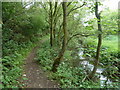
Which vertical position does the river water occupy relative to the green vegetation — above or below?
below

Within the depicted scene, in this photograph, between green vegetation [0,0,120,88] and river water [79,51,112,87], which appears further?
river water [79,51,112,87]

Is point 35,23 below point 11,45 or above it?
above

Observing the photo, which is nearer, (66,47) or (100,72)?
(66,47)

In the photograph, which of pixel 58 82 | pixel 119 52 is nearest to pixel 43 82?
pixel 58 82

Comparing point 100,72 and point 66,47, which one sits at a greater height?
point 66,47

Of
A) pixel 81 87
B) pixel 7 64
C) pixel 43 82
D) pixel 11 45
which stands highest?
pixel 11 45

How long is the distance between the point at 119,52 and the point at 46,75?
26.9ft

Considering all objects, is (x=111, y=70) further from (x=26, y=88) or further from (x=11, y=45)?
(x=11, y=45)

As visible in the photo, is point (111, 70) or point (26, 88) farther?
point (111, 70)

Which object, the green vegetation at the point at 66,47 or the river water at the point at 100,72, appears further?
the river water at the point at 100,72

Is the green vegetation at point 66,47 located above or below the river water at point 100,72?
above

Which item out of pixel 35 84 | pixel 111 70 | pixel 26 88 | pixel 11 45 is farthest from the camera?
pixel 11 45

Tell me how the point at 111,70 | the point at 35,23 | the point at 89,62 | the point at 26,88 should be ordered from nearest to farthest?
the point at 26,88 < the point at 111,70 < the point at 89,62 < the point at 35,23

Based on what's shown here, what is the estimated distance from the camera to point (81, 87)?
4.33m
